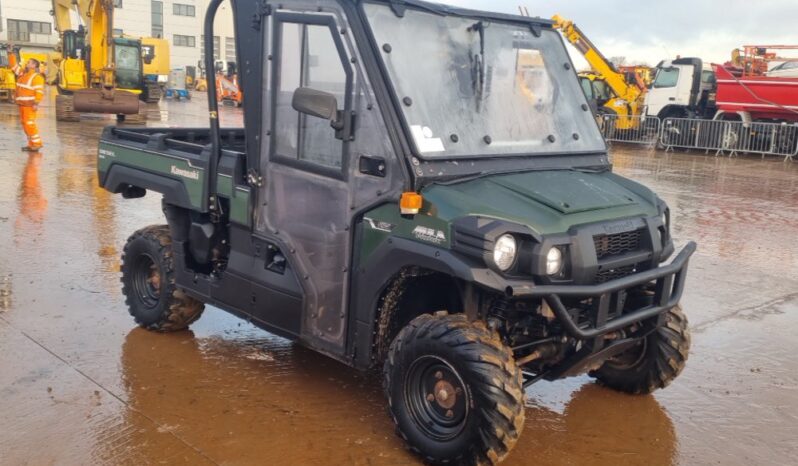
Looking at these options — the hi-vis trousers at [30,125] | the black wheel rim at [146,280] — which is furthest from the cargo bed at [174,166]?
the hi-vis trousers at [30,125]

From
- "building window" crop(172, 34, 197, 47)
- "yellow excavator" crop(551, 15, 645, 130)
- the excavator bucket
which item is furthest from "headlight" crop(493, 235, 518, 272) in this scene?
"building window" crop(172, 34, 197, 47)

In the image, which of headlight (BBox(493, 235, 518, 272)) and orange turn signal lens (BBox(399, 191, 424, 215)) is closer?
headlight (BBox(493, 235, 518, 272))

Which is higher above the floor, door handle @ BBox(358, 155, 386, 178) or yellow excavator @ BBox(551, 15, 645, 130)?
yellow excavator @ BBox(551, 15, 645, 130)

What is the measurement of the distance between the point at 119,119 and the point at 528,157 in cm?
2198

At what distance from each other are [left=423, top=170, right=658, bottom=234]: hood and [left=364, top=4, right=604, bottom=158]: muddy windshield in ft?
0.69

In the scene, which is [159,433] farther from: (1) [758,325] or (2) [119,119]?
(2) [119,119]

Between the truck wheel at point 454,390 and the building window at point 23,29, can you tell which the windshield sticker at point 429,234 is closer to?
the truck wheel at point 454,390

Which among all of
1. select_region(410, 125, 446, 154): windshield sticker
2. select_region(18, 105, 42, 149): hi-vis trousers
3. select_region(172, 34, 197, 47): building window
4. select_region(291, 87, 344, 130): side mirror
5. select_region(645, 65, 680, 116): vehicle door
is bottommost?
select_region(18, 105, 42, 149): hi-vis trousers

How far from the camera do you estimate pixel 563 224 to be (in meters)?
3.72

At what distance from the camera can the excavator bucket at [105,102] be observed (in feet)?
71.6

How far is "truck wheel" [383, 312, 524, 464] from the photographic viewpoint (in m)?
3.56

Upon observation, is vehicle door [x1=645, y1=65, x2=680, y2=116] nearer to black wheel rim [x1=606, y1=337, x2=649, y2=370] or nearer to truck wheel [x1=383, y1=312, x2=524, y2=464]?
black wheel rim [x1=606, y1=337, x2=649, y2=370]

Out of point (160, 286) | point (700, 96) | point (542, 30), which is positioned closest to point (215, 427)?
point (160, 286)

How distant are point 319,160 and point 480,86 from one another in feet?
3.14
